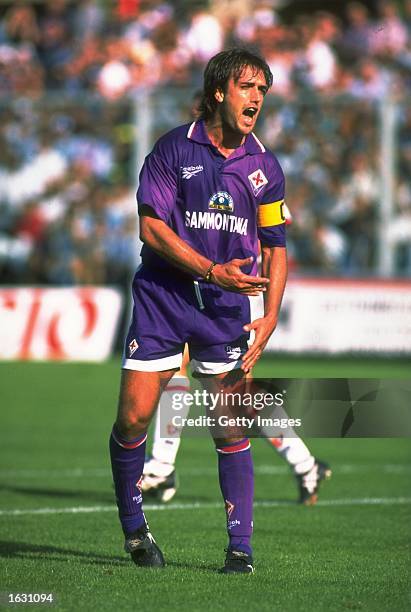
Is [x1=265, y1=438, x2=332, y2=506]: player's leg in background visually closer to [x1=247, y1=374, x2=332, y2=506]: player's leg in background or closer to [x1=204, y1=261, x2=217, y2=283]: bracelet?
[x1=247, y1=374, x2=332, y2=506]: player's leg in background

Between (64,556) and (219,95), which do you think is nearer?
(219,95)

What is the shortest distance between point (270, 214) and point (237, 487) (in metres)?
1.32

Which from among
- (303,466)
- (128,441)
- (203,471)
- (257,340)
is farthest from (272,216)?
(203,471)

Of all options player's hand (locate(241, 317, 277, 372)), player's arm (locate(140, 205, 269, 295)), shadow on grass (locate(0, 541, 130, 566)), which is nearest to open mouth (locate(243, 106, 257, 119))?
player's arm (locate(140, 205, 269, 295))

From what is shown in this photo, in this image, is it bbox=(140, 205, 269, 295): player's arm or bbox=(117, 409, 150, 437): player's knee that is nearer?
bbox=(140, 205, 269, 295): player's arm

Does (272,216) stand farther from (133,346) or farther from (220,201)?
(133,346)

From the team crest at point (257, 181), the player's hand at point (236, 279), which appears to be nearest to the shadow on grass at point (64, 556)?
the player's hand at point (236, 279)

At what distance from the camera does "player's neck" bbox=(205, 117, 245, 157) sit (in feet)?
19.9

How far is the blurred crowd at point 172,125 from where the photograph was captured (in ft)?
61.4

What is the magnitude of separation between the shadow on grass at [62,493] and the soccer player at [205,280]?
2.75 metres

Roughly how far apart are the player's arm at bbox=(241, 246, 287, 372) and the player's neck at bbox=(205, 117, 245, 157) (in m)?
0.52

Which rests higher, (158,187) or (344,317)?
(158,187)

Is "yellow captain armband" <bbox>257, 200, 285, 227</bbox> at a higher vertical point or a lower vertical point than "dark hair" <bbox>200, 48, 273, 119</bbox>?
lower

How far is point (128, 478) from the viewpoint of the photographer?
6.23 meters
